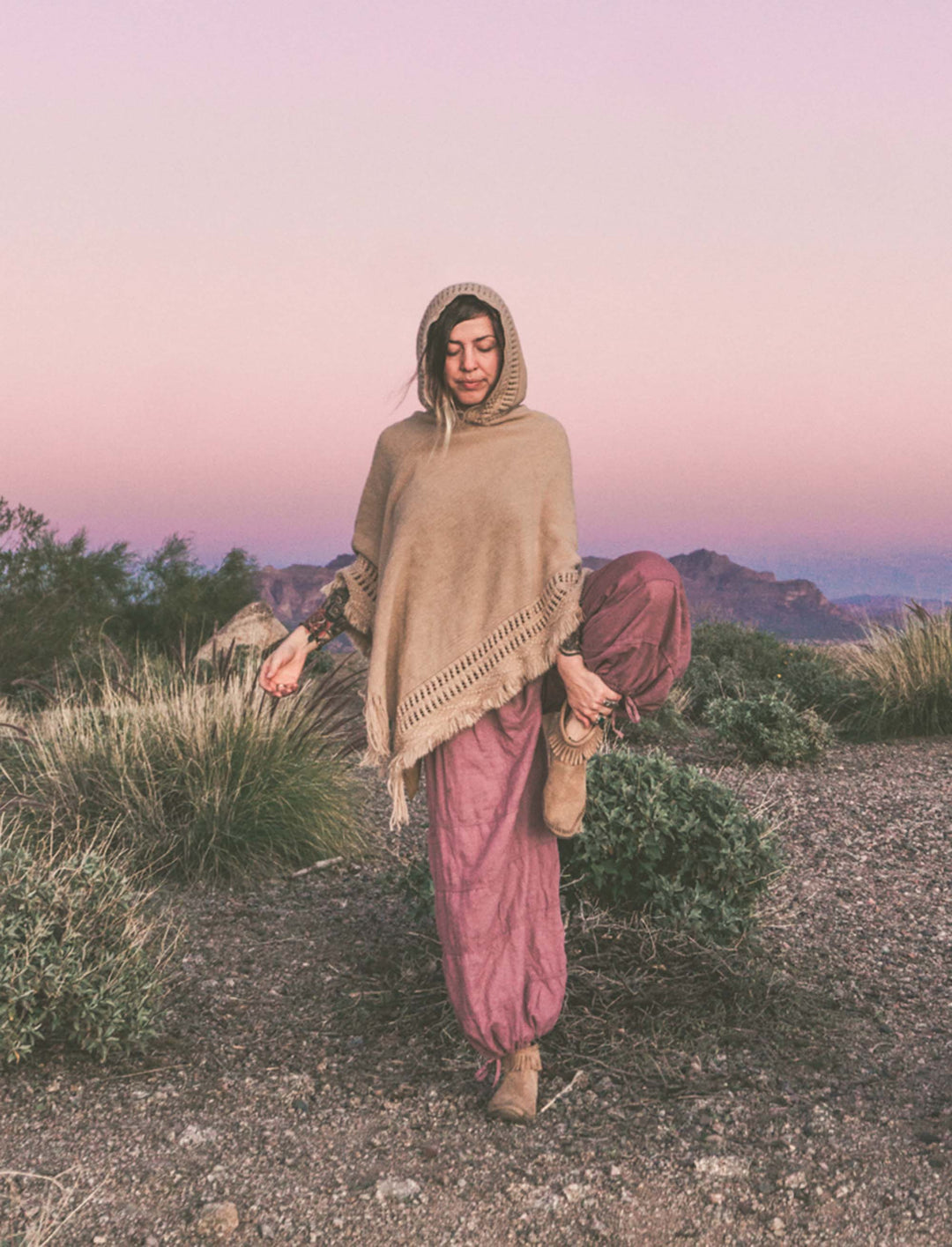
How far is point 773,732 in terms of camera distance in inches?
323

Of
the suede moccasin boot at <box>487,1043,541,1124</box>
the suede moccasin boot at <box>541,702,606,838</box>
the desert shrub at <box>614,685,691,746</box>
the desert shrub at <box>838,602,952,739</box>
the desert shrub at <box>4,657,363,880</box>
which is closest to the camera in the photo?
the suede moccasin boot at <box>541,702,606,838</box>

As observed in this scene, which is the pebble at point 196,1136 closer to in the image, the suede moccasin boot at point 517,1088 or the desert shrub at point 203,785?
the suede moccasin boot at point 517,1088

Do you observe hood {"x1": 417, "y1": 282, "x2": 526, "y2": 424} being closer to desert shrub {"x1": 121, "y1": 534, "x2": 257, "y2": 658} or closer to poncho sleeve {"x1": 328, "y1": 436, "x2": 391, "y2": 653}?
poncho sleeve {"x1": 328, "y1": 436, "x2": 391, "y2": 653}

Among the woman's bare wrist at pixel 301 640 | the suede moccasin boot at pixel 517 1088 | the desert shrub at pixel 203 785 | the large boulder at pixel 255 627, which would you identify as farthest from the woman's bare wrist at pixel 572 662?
the large boulder at pixel 255 627

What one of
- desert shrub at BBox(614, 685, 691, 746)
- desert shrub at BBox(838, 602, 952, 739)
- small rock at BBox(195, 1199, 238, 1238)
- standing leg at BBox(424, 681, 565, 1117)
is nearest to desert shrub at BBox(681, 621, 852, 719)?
desert shrub at BBox(838, 602, 952, 739)

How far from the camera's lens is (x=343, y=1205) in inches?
107

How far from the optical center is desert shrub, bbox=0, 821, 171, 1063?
330cm

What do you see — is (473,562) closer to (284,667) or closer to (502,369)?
(502,369)

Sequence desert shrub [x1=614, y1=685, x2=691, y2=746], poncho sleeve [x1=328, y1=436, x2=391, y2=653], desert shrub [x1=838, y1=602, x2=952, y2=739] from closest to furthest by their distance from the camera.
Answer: poncho sleeve [x1=328, y1=436, x2=391, y2=653] < desert shrub [x1=614, y1=685, x2=691, y2=746] < desert shrub [x1=838, y1=602, x2=952, y2=739]

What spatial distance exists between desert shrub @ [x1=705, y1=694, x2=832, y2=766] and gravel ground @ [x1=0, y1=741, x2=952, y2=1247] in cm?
349

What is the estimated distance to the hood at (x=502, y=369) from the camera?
2.89 m

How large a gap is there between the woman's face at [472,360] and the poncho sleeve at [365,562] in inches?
15.0

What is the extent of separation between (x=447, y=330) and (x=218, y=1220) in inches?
93.1

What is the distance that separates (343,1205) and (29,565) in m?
10.8
